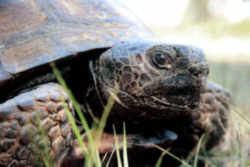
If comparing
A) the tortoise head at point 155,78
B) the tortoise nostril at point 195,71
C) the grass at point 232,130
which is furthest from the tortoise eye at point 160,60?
the grass at point 232,130

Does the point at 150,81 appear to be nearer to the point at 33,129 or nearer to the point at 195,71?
the point at 195,71

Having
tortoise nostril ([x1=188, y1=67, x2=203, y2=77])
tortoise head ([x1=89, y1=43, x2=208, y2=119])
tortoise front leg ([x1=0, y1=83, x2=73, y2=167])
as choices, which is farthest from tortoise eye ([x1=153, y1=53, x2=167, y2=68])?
tortoise front leg ([x1=0, y1=83, x2=73, y2=167])

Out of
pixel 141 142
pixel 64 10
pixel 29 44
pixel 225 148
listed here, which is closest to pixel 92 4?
pixel 64 10

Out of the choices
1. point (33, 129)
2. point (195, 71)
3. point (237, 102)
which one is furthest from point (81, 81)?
point (237, 102)

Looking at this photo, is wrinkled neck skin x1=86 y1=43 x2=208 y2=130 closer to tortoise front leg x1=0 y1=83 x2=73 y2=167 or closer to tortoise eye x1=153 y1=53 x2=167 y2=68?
tortoise eye x1=153 y1=53 x2=167 y2=68

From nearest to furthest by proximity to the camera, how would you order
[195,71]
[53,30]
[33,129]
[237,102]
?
[33,129]
[195,71]
[53,30]
[237,102]

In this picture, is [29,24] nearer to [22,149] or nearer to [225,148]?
[22,149]
